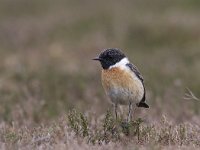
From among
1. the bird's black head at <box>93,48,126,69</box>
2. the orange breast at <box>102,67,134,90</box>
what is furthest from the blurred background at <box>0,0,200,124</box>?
the orange breast at <box>102,67,134,90</box>

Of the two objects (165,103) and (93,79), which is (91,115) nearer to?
(165,103)

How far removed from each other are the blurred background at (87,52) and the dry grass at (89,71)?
0.07 feet

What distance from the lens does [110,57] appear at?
28.0 ft

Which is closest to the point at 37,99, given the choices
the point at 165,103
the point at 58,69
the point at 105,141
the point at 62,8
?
the point at 165,103

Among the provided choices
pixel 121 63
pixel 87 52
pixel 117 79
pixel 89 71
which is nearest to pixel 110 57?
pixel 121 63

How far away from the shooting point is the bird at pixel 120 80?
8.30 metres

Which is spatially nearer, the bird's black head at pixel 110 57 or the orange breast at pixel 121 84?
the orange breast at pixel 121 84

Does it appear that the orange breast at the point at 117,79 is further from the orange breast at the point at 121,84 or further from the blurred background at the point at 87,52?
the blurred background at the point at 87,52

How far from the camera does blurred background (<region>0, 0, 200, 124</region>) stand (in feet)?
38.7

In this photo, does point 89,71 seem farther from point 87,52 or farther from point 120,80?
point 120,80

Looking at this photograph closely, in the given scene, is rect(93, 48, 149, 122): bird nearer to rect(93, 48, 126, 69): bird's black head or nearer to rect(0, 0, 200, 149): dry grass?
rect(93, 48, 126, 69): bird's black head

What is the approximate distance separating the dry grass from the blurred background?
2 cm

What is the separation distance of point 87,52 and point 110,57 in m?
9.91

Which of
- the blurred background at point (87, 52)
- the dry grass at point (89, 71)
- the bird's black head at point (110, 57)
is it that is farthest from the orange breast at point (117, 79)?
the blurred background at point (87, 52)
